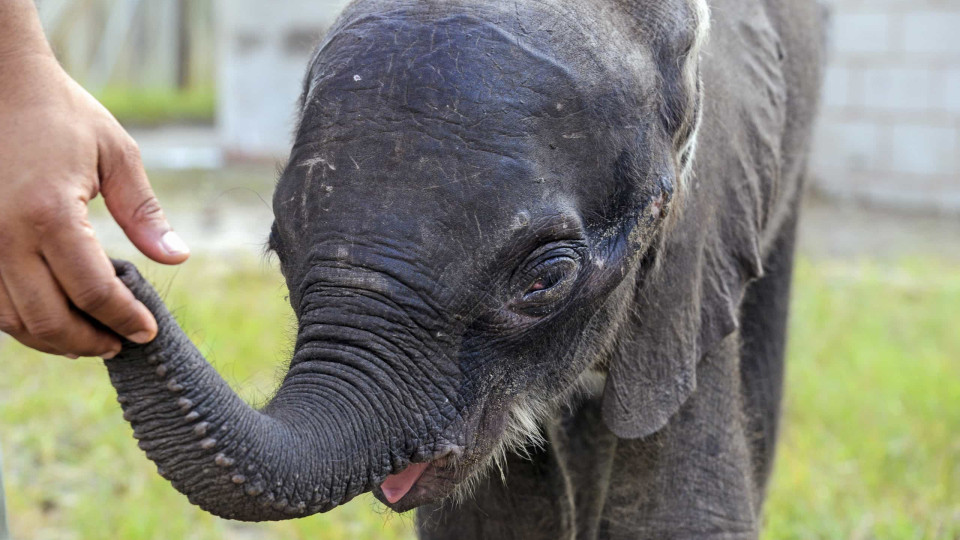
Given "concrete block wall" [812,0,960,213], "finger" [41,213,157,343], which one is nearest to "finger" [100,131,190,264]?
"finger" [41,213,157,343]

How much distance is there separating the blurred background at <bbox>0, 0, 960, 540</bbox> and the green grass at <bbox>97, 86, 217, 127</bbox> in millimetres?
73

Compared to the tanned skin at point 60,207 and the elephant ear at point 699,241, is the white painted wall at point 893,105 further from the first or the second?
the tanned skin at point 60,207

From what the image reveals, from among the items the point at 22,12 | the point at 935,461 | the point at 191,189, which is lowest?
the point at 191,189

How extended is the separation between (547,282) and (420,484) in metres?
0.51

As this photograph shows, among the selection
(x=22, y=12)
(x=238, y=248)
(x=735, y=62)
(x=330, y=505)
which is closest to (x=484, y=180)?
(x=330, y=505)

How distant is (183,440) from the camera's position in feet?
6.80

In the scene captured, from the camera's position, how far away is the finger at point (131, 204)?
1946mm

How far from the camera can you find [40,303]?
1.80 m

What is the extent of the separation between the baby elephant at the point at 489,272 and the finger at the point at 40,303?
12 centimetres

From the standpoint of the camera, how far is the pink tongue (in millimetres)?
2512

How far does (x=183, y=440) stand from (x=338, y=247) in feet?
1.64

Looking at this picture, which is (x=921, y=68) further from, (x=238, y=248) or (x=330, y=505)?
(x=330, y=505)

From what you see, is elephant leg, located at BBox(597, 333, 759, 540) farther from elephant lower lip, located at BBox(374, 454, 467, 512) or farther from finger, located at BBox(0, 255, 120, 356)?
finger, located at BBox(0, 255, 120, 356)

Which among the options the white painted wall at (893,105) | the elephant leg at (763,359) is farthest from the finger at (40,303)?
the white painted wall at (893,105)
